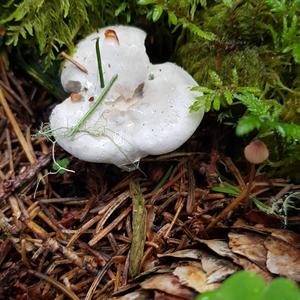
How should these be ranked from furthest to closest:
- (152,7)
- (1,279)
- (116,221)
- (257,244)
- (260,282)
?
(152,7) < (116,221) < (1,279) < (257,244) < (260,282)

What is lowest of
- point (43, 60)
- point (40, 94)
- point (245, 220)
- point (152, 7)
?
point (245, 220)

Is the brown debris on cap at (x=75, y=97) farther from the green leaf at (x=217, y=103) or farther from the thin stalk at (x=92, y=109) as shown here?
the green leaf at (x=217, y=103)

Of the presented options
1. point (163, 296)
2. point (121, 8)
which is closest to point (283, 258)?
point (163, 296)

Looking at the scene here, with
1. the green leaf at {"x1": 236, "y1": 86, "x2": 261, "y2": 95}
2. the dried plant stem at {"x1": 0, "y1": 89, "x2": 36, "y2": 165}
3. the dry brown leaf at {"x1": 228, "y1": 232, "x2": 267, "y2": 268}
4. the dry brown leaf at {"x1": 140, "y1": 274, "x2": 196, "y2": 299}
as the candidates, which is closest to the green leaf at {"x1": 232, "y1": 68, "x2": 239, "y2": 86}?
the green leaf at {"x1": 236, "y1": 86, "x2": 261, "y2": 95}

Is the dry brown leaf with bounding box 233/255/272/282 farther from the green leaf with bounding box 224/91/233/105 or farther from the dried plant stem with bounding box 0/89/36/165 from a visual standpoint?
the dried plant stem with bounding box 0/89/36/165

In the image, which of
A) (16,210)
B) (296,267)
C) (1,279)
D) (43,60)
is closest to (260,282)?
(296,267)

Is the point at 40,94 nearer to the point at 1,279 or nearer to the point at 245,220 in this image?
the point at 1,279

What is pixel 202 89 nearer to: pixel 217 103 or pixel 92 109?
pixel 217 103
